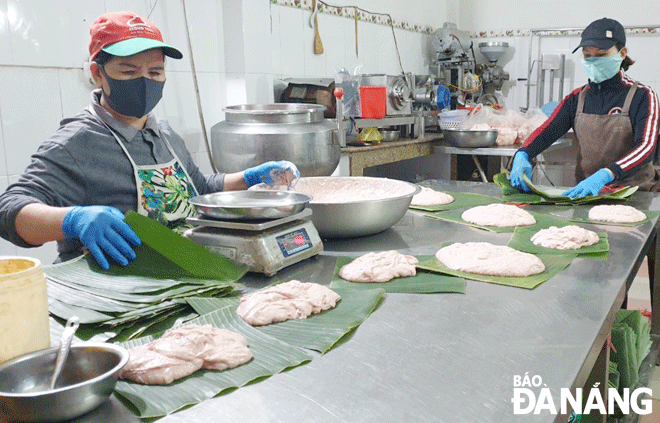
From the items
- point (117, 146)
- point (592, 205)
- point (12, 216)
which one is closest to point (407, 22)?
point (592, 205)

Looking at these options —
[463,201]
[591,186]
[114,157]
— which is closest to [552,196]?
[591,186]

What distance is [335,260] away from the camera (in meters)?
1.74

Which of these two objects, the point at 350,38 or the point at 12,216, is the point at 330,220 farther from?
the point at 350,38

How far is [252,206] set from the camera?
5.01ft

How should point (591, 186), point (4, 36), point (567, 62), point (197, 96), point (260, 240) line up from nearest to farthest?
1. point (260, 240)
2. point (4, 36)
3. point (591, 186)
4. point (197, 96)
5. point (567, 62)

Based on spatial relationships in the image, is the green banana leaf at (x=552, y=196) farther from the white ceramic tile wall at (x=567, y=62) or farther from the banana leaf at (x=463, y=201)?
the white ceramic tile wall at (x=567, y=62)

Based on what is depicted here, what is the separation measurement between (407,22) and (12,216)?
4.68m

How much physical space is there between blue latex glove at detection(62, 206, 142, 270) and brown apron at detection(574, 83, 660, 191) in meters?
2.81

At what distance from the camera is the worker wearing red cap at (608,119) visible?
10.8 feet

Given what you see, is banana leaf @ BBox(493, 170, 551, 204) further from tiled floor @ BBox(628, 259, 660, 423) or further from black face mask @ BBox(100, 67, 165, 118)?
black face mask @ BBox(100, 67, 165, 118)

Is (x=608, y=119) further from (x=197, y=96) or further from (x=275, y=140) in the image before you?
(x=197, y=96)

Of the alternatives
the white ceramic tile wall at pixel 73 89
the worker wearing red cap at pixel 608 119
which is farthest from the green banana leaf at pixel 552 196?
the white ceramic tile wall at pixel 73 89

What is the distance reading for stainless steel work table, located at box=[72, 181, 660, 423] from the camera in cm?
89

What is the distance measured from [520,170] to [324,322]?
2.14 metres
